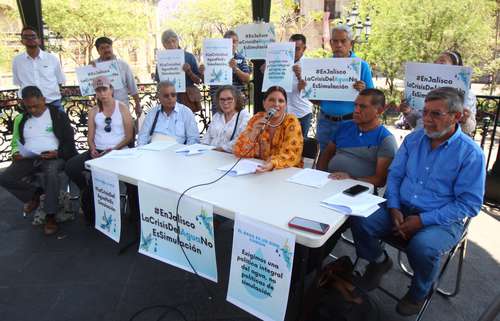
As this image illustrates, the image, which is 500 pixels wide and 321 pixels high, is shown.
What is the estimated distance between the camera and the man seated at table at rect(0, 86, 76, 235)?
11.9 feet

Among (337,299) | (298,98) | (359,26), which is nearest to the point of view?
(337,299)

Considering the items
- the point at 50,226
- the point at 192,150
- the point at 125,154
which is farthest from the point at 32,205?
the point at 192,150

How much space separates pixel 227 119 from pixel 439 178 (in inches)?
79.9

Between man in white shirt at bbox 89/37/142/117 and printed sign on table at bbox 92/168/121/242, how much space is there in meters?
1.88

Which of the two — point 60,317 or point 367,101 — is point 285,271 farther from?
point 60,317

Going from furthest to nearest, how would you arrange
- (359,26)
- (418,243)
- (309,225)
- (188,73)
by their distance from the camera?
(359,26) < (188,73) < (418,243) < (309,225)

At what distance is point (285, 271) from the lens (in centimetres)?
179

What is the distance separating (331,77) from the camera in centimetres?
334

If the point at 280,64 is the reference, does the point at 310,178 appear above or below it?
below

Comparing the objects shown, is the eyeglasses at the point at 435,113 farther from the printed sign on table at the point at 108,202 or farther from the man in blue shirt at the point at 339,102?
the printed sign on table at the point at 108,202

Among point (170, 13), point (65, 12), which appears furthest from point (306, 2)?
point (65, 12)

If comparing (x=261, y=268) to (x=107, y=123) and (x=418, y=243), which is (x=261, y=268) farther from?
(x=107, y=123)

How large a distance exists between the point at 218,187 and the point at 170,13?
26032 mm

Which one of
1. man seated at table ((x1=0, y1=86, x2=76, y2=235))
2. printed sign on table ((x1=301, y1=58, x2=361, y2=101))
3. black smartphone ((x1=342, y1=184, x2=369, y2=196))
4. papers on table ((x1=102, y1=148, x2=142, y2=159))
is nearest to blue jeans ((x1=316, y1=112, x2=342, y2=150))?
printed sign on table ((x1=301, y1=58, x2=361, y2=101))
